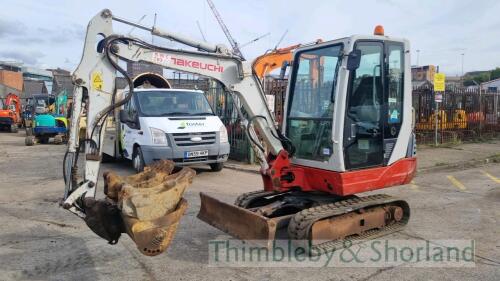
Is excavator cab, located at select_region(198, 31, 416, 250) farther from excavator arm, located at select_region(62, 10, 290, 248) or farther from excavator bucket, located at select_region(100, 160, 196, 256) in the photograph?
excavator arm, located at select_region(62, 10, 290, 248)

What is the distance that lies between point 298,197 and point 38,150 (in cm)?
1401

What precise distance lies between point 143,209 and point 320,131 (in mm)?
2787

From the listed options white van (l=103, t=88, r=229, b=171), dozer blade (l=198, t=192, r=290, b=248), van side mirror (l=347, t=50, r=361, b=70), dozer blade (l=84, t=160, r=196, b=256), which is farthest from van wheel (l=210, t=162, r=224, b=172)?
dozer blade (l=84, t=160, r=196, b=256)

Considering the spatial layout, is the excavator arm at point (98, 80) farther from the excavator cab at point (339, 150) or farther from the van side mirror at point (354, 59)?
the van side mirror at point (354, 59)

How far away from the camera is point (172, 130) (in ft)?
31.3

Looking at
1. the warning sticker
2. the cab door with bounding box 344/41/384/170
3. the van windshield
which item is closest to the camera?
the warning sticker

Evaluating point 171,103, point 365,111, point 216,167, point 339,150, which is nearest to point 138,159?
point 171,103

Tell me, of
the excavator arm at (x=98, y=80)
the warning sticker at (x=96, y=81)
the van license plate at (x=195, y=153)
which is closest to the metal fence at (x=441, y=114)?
the van license plate at (x=195, y=153)

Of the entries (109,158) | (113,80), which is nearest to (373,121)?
(113,80)

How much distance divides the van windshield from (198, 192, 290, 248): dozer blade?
5.03 metres

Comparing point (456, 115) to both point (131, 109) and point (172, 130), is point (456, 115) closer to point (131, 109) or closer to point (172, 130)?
point (172, 130)

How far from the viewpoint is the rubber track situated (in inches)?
197

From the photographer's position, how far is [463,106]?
59.7 ft

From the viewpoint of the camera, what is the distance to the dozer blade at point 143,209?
3633 mm
